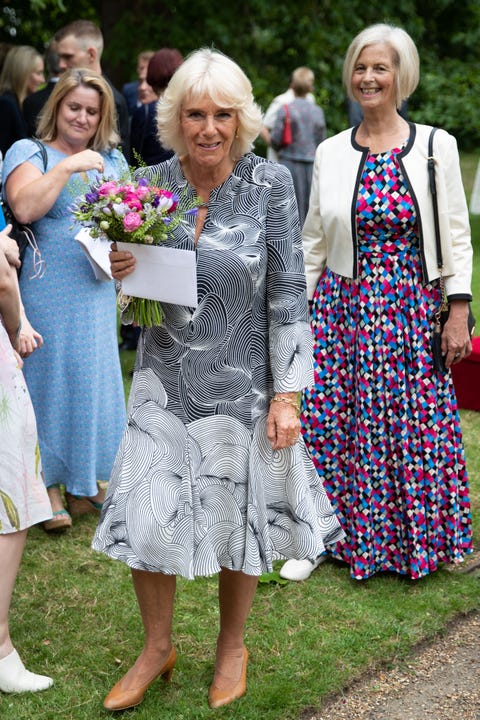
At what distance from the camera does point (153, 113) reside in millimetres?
7332

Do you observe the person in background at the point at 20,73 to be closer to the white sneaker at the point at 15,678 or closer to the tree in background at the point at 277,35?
the white sneaker at the point at 15,678

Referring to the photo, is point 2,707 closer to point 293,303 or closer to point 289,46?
point 293,303

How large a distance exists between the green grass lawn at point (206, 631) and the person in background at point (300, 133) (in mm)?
8584

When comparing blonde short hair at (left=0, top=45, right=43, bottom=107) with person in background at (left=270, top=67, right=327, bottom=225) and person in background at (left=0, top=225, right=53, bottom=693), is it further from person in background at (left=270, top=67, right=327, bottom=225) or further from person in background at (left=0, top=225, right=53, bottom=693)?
person in background at (left=270, top=67, right=327, bottom=225)

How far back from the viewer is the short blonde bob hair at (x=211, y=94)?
302 centimetres

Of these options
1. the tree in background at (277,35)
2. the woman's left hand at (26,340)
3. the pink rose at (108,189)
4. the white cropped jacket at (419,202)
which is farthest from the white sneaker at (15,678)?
the tree in background at (277,35)

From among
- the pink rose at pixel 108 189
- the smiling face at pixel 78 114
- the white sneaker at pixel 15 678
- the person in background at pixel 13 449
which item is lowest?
the white sneaker at pixel 15 678

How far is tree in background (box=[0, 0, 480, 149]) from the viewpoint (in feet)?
53.9

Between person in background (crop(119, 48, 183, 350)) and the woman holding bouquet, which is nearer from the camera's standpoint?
the woman holding bouquet

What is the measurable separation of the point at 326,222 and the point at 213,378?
1357mm

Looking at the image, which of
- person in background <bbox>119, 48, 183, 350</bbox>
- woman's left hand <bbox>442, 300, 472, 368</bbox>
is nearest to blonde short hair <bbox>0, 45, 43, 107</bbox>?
person in background <bbox>119, 48, 183, 350</bbox>

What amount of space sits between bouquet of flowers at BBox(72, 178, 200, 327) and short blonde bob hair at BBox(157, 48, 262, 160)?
21 centimetres

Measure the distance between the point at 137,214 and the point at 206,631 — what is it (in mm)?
1747

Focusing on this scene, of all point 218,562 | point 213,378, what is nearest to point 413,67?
point 213,378
